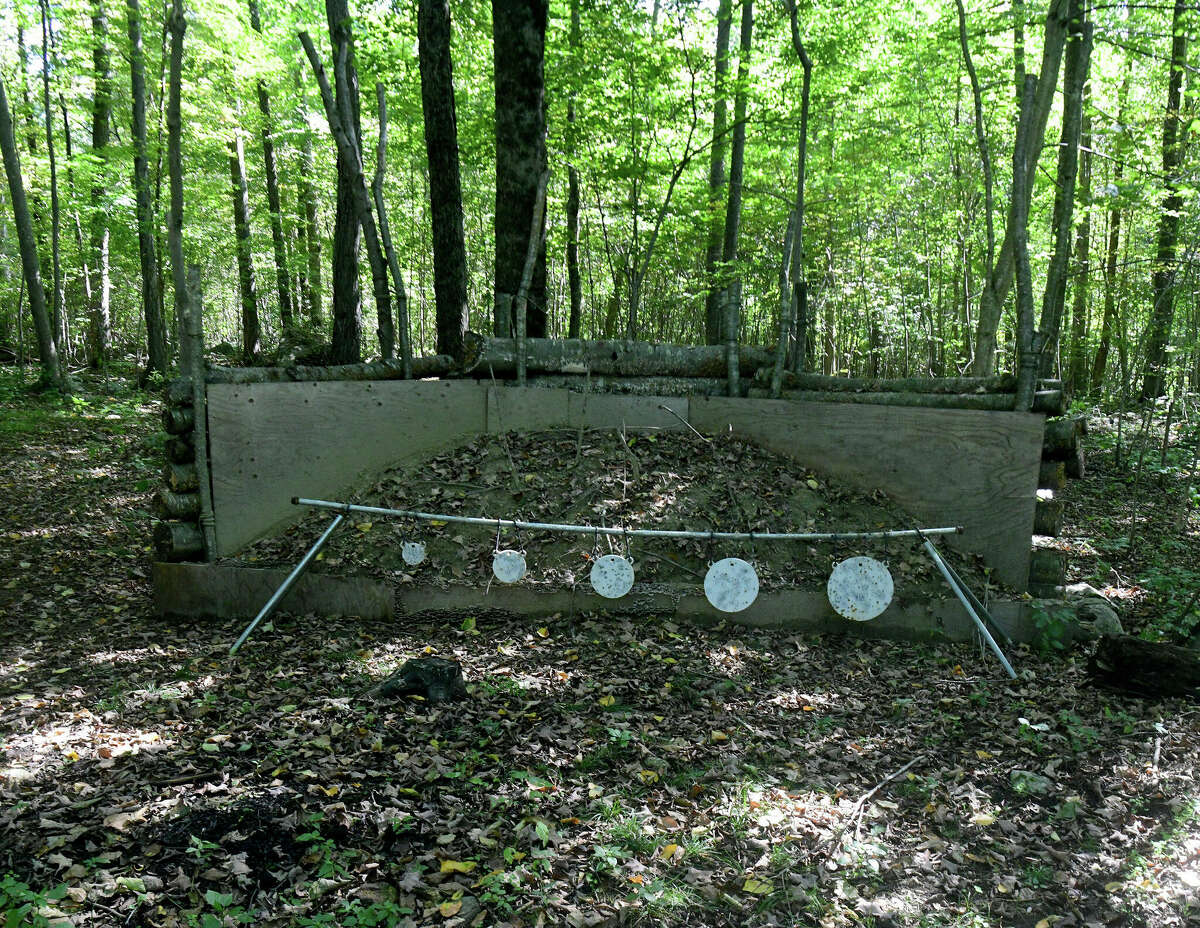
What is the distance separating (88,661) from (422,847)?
3.10m

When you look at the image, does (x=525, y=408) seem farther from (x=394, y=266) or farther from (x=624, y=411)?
(x=394, y=266)

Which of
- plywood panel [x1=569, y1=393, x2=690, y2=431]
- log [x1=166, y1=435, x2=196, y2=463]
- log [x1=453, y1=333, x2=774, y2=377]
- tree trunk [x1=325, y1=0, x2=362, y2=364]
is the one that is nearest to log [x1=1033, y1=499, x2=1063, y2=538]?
log [x1=453, y1=333, x2=774, y2=377]

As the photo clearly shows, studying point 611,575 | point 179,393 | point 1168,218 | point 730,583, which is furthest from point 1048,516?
point 1168,218

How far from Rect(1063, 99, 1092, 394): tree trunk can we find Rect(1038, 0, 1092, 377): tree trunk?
129 inches

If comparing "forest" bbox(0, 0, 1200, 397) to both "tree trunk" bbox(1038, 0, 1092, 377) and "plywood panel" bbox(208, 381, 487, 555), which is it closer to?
"tree trunk" bbox(1038, 0, 1092, 377)

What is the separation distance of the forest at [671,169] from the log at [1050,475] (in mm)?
949

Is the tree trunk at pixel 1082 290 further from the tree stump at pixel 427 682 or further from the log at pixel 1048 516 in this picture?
the tree stump at pixel 427 682

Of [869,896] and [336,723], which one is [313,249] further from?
[869,896]

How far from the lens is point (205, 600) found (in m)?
5.90

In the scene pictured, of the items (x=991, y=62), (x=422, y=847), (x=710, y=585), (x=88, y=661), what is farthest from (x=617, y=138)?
(x=422, y=847)

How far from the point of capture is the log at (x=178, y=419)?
5.94m

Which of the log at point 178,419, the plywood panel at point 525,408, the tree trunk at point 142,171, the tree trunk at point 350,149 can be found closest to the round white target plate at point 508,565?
the plywood panel at point 525,408

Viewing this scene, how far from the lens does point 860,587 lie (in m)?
4.80

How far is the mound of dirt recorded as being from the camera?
19.1 ft
